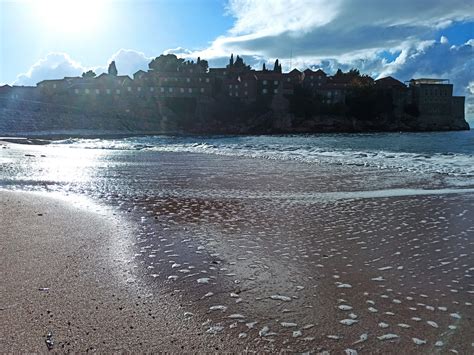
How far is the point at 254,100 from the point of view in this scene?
109188 mm

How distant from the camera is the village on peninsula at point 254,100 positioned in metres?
101

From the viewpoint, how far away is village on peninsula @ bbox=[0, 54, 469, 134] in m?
101

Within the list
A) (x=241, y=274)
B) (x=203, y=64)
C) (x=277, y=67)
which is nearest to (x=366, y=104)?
(x=277, y=67)

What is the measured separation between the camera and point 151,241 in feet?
21.1

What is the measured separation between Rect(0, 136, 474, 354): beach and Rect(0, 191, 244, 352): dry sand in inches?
0.6

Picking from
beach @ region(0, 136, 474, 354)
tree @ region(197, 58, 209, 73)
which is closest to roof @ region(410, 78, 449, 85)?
tree @ region(197, 58, 209, 73)

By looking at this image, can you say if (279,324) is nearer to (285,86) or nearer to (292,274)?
(292,274)

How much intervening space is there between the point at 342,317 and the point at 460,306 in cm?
122

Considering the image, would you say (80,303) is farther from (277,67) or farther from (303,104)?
(277,67)

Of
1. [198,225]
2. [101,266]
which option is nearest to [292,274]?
[101,266]

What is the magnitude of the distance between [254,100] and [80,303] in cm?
10739

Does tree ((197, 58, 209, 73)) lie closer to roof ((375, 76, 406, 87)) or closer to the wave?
roof ((375, 76, 406, 87))

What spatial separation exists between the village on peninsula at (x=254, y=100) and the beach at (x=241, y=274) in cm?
8950

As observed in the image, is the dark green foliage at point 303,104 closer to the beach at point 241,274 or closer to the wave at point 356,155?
the wave at point 356,155
